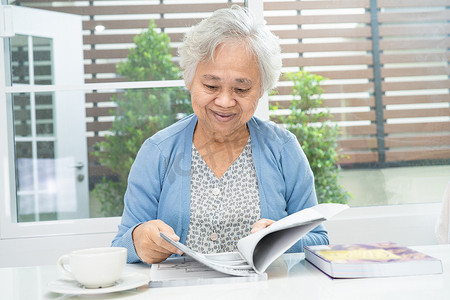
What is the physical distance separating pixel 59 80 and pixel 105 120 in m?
0.29

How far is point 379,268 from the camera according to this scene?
0.86 meters

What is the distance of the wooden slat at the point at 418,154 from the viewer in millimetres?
2594

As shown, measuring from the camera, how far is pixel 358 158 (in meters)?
2.64

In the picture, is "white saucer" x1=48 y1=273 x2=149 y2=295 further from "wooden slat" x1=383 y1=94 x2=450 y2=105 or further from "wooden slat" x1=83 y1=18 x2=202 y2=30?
"wooden slat" x1=383 y1=94 x2=450 y2=105

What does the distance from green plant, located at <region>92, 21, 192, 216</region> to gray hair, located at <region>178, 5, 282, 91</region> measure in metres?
0.98

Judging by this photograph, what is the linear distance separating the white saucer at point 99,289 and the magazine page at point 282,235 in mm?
202

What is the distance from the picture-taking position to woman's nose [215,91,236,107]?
1348 millimetres

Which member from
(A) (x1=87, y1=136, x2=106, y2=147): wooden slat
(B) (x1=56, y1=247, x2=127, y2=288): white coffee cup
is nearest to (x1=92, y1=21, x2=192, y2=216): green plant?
(A) (x1=87, y1=136, x2=106, y2=147): wooden slat

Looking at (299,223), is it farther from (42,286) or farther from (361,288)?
(42,286)

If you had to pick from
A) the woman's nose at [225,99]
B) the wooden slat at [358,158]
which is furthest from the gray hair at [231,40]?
the wooden slat at [358,158]

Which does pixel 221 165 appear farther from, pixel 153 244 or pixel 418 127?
pixel 418 127

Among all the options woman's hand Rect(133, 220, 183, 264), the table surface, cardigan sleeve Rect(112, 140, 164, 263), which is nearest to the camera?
the table surface

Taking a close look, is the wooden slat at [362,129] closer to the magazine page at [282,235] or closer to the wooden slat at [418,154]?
the wooden slat at [418,154]

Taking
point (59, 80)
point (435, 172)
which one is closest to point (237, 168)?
point (59, 80)
